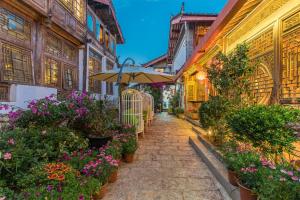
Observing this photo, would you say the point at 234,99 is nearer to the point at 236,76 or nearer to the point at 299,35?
the point at 236,76

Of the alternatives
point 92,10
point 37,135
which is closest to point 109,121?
point 37,135

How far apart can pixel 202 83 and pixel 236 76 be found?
600 centimetres

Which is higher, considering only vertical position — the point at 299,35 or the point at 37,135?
the point at 299,35

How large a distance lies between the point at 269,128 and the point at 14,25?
6.67 m

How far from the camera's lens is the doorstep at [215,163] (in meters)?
2.92

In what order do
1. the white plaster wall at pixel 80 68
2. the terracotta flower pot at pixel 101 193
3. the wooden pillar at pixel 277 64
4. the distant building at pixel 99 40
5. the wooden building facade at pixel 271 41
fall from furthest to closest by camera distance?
the distant building at pixel 99 40 < the white plaster wall at pixel 80 68 < the wooden pillar at pixel 277 64 < the wooden building facade at pixel 271 41 < the terracotta flower pot at pixel 101 193

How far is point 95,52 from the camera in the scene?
11164 mm

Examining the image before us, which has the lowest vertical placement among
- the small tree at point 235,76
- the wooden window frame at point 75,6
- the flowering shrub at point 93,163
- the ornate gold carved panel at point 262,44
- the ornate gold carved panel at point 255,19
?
the flowering shrub at point 93,163

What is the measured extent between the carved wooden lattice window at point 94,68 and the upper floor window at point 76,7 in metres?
2.38

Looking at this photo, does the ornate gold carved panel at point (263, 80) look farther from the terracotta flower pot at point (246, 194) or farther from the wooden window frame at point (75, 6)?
the wooden window frame at point (75, 6)

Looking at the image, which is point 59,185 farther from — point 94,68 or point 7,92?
point 94,68

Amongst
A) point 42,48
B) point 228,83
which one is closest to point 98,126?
point 228,83

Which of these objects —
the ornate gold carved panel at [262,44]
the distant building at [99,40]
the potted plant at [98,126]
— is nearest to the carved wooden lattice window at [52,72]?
the distant building at [99,40]

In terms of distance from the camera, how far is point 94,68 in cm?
1105
